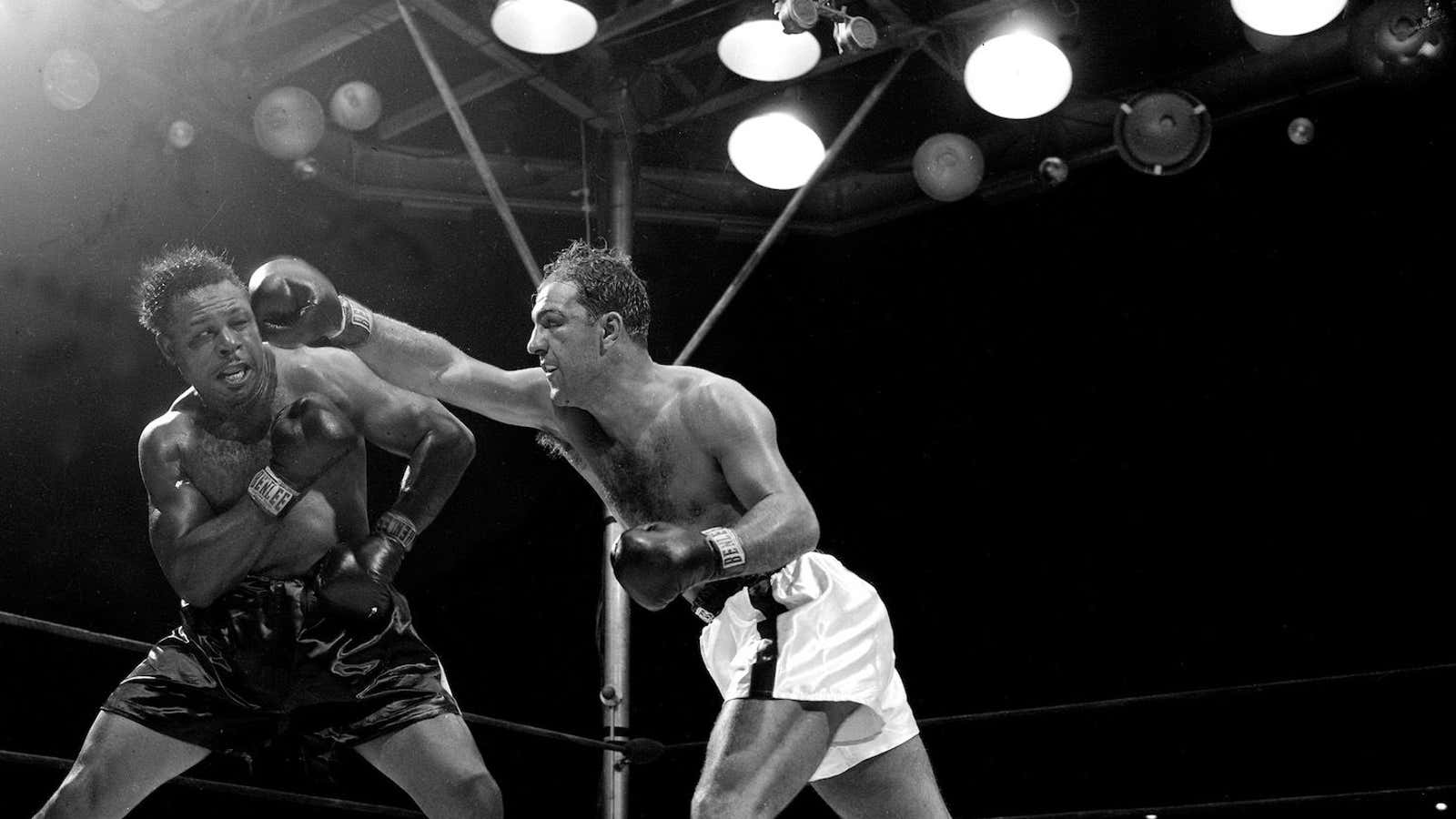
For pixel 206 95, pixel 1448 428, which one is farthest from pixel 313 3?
pixel 1448 428

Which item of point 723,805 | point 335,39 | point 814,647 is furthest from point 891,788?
point 335,39

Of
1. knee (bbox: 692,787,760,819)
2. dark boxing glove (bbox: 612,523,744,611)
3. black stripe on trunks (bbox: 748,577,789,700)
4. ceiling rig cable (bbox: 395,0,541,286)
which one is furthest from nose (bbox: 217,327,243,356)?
ceiling rig cable (bbox: 395,0,541,286)

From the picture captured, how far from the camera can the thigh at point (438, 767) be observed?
2.29 metres

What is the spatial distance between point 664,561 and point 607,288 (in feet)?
2.16

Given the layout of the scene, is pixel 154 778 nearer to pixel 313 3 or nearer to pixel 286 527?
pixel 286 527

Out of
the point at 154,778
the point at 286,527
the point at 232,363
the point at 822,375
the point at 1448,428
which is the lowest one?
the point at 154,778

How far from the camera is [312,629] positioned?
235 centimetres

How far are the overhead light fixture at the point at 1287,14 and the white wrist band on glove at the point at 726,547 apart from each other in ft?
8.22

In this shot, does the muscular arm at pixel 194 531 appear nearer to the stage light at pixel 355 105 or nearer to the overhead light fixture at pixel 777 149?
the stage light at pixel 355 105

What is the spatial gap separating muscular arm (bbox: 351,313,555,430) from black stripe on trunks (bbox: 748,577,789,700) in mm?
510

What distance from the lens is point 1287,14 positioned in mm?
3682

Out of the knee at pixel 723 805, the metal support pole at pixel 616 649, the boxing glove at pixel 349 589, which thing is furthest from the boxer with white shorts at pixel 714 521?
the metal support pole at pixel 616 649

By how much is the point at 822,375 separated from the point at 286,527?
11.5 feet

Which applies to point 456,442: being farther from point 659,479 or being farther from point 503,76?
point 503,76
